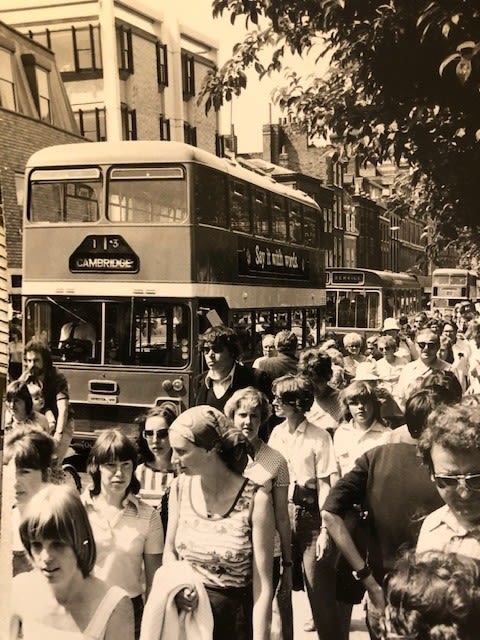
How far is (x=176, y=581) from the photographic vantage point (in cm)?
224

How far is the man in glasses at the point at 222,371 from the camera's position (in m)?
4.36

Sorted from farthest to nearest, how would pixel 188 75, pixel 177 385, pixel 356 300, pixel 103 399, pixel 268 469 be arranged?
1. pixel 356 300
2. pixel 103 399
3. pixel 177 385
4. pixel 188 75
5. pixel 268 469

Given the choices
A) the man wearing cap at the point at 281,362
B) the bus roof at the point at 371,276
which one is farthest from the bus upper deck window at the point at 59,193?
the bus roof at the point at 371,276

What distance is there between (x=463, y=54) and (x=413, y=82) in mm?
922

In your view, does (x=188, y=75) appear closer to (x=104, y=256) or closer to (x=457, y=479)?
(x=457, y=479)

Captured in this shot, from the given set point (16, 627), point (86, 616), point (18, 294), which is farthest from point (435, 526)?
point (18, 294)

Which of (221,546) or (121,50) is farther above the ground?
(121,50)

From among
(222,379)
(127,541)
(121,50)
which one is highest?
(121,50)

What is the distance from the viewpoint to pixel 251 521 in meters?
2.60

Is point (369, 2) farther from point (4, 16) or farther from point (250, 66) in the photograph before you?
point (4, 16)

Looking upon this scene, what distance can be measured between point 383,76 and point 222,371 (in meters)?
1.73

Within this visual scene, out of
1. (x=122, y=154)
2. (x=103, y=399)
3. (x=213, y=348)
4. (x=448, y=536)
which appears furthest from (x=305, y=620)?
(x=122, y=154)

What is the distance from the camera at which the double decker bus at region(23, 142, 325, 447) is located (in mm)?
8125

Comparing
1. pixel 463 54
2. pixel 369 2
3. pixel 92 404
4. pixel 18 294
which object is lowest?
pixel 92 404
